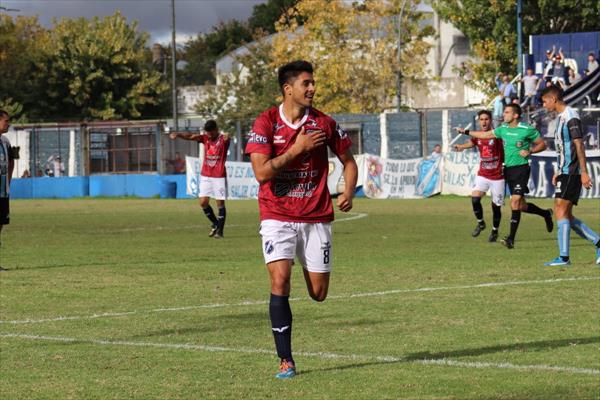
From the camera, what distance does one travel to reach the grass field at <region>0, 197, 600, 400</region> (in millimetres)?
8203

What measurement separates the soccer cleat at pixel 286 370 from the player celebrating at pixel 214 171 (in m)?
15.2

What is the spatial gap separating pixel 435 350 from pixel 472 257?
8550 millimetres

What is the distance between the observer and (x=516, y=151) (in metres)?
20.1

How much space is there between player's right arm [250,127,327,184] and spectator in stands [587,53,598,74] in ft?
122

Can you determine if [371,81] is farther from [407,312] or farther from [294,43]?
[407,312]

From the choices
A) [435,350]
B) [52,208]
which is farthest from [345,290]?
[52,208]

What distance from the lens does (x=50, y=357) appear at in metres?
9.49

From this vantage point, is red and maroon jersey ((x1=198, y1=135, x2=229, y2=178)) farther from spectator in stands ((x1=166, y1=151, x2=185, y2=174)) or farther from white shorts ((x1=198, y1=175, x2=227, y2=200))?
spectator in stands ((x1=166, y1=151, x2=185, y2=174))

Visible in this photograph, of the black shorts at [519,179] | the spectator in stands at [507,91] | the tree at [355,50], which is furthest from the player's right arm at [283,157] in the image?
the tree at [355,50]

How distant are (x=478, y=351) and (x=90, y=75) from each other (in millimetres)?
77030

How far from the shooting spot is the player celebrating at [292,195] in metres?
8.67

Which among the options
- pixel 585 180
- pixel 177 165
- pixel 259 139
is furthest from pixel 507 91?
pixel 259 139

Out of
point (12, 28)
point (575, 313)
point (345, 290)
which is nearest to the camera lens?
point (575, 313)

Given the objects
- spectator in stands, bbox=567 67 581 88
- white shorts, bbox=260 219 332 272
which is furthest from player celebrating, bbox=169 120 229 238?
spectator in stands, bbox=567 67 581 88
